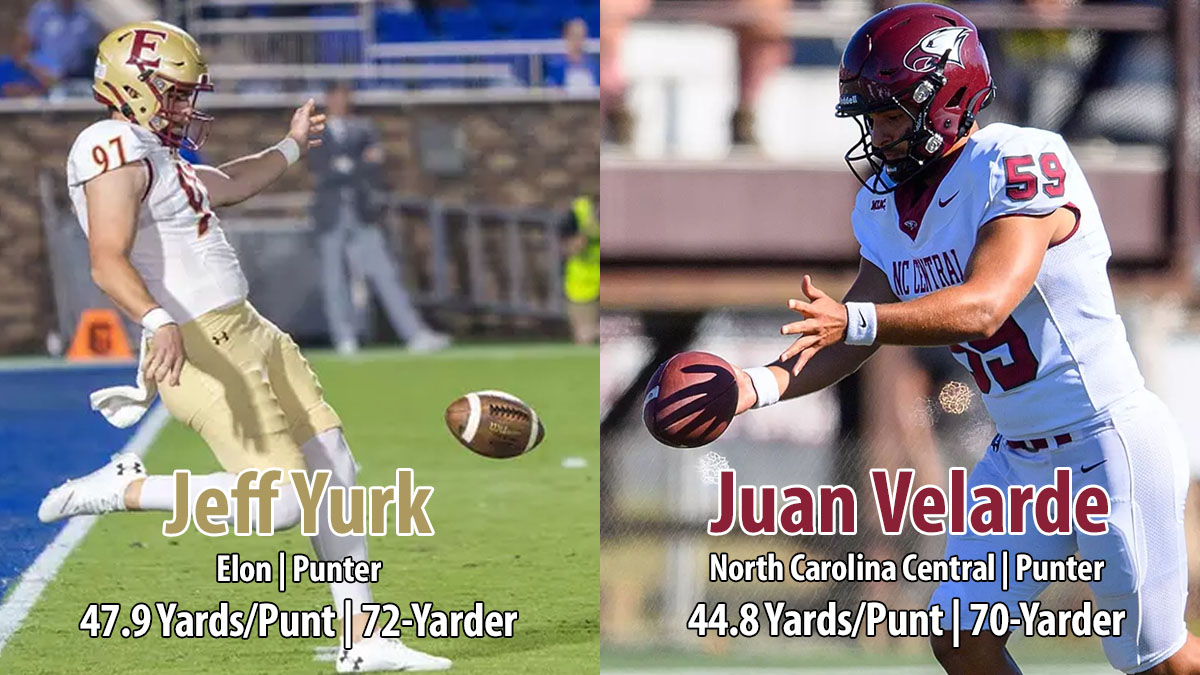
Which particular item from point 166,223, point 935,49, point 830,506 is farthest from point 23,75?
point 935,49

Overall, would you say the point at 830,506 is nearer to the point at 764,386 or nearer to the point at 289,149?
the point at 289,149

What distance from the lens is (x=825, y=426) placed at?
7.66m

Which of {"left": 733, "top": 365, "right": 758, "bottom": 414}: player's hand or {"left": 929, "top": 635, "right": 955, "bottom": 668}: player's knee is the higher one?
{"left": 733, "top": 365, "right": 758, "bottom": 414}: player's hand

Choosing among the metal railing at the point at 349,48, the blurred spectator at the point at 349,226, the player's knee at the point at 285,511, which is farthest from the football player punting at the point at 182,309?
the metal railing at the point at 349,48

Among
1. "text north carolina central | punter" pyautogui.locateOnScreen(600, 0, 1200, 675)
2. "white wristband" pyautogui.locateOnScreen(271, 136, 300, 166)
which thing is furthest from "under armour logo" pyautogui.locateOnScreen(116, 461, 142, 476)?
"text north carolina central | punter" pyautogui.locateOnScreen(600, 0, 1200, 675)

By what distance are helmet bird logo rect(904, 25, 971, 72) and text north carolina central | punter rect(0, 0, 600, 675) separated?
1431 millimetres

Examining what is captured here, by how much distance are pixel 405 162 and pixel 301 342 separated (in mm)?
1743

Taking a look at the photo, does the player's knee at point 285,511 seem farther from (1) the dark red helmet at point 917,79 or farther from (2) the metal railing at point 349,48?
(2) the metal railing at point 349,48

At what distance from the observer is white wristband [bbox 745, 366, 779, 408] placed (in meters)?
3.55

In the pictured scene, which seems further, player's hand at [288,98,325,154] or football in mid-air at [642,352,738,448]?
player's hand at [288,98,325,154]

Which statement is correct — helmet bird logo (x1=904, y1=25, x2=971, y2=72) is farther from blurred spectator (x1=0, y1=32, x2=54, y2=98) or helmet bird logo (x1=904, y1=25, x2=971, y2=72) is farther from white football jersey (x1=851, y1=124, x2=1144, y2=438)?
blurred spectator (x1=0, y1=32, x2=54, y2=98)

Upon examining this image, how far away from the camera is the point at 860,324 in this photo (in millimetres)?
3129

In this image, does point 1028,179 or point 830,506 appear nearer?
point 1028,179

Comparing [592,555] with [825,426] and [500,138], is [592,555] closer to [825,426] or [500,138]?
[825,426]
